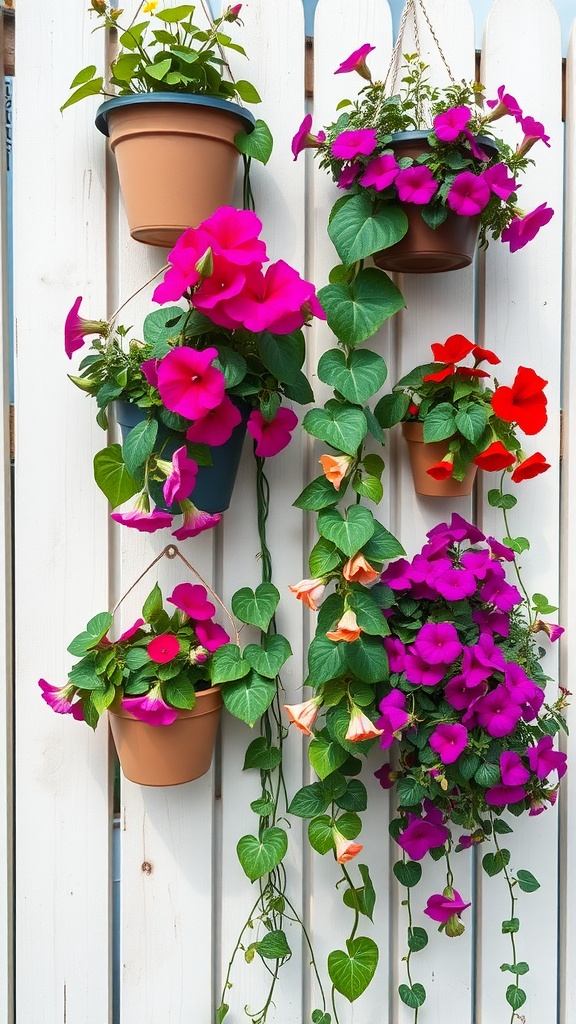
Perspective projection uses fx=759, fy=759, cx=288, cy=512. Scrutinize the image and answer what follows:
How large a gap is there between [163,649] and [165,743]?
141 mm

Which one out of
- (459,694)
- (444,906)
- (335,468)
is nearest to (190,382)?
(335,468)

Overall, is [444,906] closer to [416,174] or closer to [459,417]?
[459,417]

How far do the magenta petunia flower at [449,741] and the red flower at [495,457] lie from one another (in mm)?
387

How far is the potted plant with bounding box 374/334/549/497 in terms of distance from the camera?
1.13 meters

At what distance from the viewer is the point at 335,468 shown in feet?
3.56

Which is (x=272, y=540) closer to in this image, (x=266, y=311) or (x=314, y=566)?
(x=314, y=566)

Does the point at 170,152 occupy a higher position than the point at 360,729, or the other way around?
the point at 170,152

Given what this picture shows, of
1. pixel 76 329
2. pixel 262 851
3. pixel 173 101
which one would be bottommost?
pixel 262 851

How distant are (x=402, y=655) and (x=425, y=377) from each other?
16.7 inches

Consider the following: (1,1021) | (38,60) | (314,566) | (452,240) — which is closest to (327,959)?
(1,1021)

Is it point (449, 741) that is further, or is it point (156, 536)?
point (156, 536)

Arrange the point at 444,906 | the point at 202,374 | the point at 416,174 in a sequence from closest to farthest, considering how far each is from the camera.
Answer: the point at 202,374 → the point at 416,174 → the point at 444,906

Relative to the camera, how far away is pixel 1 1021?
1198 mm

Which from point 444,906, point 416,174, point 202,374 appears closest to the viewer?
point 202,374
